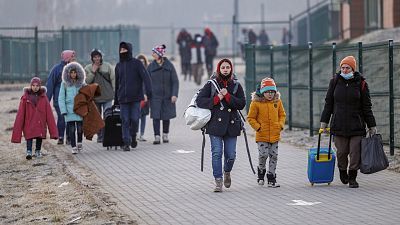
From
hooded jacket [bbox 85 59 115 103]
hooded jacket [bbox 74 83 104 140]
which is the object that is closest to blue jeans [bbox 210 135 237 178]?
hooded jacket [bbox 74 83 104 140]

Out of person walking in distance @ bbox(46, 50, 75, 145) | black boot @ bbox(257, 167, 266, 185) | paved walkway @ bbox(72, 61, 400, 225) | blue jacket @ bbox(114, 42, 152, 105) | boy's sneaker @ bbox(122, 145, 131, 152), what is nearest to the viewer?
paved walkway @ bbox(72, 61, 400, 225)

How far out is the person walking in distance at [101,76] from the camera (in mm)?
21672

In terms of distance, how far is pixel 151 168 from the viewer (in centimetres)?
1773

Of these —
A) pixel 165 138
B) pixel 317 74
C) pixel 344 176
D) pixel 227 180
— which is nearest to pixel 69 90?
pixel 165 138

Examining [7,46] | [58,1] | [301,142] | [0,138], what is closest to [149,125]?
[0,138]

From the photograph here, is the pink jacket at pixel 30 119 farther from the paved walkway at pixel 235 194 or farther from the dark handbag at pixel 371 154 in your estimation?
the dark handbag at pixel 371 154

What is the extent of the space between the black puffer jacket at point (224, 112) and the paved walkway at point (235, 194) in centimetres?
73

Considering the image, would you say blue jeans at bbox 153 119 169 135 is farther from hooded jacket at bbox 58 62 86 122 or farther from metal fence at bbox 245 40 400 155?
metal fence at bbox 245 40 400 155

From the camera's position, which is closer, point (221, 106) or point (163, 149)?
point (221, 106)

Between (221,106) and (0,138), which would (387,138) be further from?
(0,138)

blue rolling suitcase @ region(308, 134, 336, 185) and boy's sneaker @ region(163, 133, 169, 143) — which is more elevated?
boy's sneaker @ region(163, 133, 169, 143)

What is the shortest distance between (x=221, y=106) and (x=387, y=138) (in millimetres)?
5156

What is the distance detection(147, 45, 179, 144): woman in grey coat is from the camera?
21.9 metres

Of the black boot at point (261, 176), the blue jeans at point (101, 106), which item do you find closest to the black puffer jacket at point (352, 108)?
the black boot at point (261, 176)
